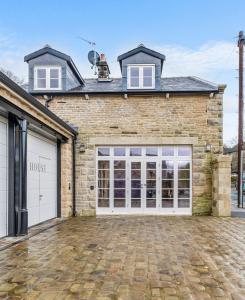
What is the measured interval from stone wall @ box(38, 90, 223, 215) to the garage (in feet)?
1.10

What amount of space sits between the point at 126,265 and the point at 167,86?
31.7ft

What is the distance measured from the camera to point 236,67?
17875 mm

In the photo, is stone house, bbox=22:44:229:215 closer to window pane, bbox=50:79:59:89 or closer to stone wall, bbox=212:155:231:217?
window pane, bbox=50:79:59:89

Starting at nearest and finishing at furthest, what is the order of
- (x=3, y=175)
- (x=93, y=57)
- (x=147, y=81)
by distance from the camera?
1. (x=3, y=175)
2. (x=147, y=81)
3. (x=93, y=57)

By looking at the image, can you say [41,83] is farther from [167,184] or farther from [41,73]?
[167,184]

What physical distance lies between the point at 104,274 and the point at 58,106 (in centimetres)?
929

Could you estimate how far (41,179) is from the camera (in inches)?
421

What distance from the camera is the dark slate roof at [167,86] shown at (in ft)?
43.5

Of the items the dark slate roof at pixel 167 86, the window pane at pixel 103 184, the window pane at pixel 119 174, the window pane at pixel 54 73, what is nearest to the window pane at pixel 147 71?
the dark slate roof at pixel 167 86

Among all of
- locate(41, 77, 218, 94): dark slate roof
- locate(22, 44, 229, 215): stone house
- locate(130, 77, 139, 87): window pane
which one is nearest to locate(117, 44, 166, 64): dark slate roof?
locate(130, 77, 139, 87): window pane

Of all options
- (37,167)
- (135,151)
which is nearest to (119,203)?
(135,151)

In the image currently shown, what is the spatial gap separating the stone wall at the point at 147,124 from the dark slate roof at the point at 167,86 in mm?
228

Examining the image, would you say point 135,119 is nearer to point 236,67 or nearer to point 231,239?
point 231,239

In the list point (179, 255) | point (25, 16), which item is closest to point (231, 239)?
point (179, 255)
